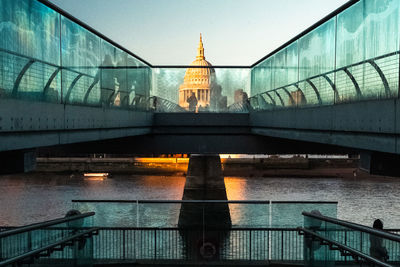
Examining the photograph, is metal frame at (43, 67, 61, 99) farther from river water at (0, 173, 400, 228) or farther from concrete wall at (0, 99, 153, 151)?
river water at (0, 173, 400, 228)

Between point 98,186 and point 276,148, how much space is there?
3912cm

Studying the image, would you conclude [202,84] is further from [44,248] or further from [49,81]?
[44,248]

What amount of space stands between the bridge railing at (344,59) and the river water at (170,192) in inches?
939

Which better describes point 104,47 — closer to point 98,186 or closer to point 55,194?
point 55,194

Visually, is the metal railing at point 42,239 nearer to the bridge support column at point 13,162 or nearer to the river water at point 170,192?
the bridge support column at point 13,162

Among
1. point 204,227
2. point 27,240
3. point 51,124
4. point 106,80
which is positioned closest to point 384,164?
point 204,227

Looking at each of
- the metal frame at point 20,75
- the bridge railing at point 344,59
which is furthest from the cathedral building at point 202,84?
the metal frame at point 20,75

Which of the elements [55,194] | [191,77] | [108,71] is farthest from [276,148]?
[55,194]

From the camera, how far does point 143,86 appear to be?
16906mm

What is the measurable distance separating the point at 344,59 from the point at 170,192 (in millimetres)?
40322

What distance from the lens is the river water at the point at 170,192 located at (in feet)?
117

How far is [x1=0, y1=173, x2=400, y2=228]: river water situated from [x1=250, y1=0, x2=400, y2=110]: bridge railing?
939 inches

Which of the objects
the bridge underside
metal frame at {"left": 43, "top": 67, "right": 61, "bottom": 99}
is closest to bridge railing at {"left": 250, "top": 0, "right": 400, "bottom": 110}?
the bridge underside

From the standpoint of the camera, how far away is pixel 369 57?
23.9 ft
